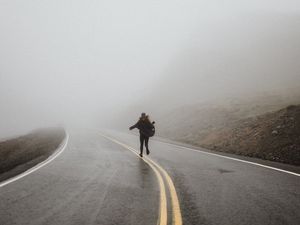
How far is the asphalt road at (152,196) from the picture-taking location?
241 inches

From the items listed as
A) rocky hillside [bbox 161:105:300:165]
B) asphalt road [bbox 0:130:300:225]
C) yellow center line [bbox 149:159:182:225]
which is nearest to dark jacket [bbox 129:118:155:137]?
rocky hillside [bbox 161:105:300:165]

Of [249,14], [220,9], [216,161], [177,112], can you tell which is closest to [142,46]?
[220,9]

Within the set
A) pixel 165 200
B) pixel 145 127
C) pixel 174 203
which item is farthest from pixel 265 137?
pixel 174 203

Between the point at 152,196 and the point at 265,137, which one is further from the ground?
the point at 265,137

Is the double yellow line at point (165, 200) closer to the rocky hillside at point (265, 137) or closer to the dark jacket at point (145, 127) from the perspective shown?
the dark jacket at point (145, 127)

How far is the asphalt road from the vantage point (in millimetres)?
6117

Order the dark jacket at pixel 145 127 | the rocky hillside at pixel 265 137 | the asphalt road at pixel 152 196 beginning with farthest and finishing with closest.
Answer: the dark jacket at pixel 145 127
the rocky hillside at pixel 265 137
the asphalt road at pixel 152 196

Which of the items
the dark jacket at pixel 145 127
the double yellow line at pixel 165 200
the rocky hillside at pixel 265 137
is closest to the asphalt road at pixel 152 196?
the double yellow line at pixel 165 200

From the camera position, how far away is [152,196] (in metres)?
8.05

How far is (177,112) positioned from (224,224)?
41161 millimetres

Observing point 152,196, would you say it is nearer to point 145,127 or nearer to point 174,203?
point 174,203

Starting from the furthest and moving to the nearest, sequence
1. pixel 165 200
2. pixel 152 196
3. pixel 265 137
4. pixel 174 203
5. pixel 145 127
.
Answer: pixel 265 137
pixel 145 127
pixel 152 196
pixel 165 200
pixel 174 203

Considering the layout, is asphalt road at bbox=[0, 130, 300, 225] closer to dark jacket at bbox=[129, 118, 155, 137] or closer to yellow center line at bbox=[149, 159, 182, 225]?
yellow center line at bbox=[149, 159, 182, 225]

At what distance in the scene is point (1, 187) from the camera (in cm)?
A: 892
